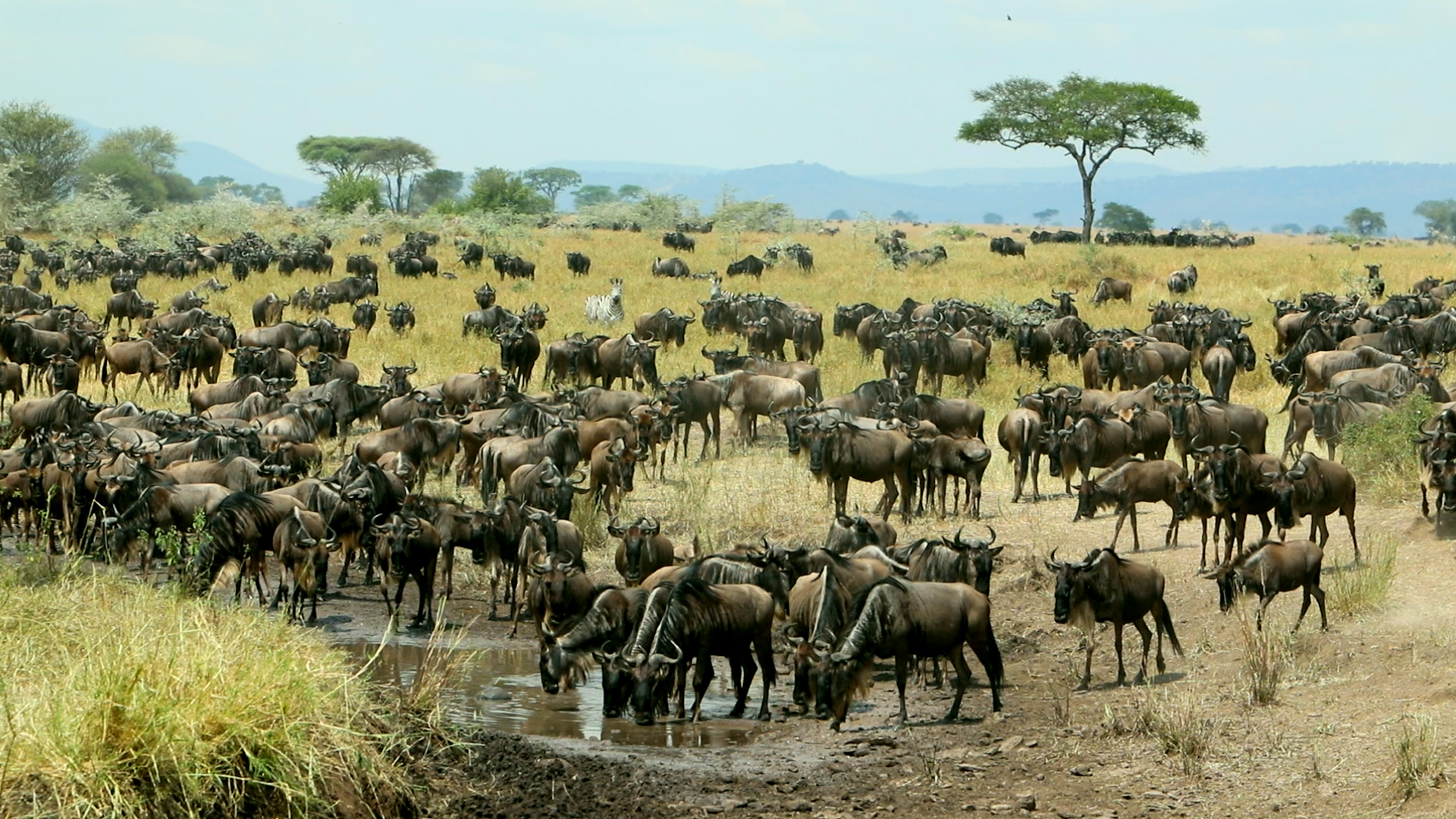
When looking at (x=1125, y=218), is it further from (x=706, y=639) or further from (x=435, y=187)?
(x=706, y=639)

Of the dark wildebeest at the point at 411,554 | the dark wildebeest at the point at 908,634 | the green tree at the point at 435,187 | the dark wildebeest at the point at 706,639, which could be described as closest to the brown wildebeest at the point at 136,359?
the dark wildebeest at the point at 411,554

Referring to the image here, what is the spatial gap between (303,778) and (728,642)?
11.3ft

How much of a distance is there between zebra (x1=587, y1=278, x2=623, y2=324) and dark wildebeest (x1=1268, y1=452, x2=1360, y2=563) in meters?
21.1

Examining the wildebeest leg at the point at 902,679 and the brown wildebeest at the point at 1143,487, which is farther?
the brown wildebeest at the point at 1143,487

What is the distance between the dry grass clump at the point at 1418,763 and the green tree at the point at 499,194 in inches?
2811

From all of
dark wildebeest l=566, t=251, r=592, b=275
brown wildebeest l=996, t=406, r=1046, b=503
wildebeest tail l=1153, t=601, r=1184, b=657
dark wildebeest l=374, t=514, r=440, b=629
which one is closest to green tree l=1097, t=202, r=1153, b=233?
dark wildebeest l=566, t=251, r=592, b=275

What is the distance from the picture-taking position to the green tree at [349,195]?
238 feet

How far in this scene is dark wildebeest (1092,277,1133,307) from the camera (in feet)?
124

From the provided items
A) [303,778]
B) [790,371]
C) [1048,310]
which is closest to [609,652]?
[303,778]

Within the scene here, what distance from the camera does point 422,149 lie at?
4373 inches

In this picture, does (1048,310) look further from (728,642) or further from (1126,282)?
(728,642)

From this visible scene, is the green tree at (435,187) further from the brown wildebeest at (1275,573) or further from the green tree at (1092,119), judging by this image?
the brown wildebeest at (1275,573)

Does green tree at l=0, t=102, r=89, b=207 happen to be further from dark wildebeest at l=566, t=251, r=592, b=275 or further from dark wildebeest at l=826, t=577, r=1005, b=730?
dark wildebeest at l=826, t=577, r=1005, b=730

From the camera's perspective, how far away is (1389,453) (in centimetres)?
1627
